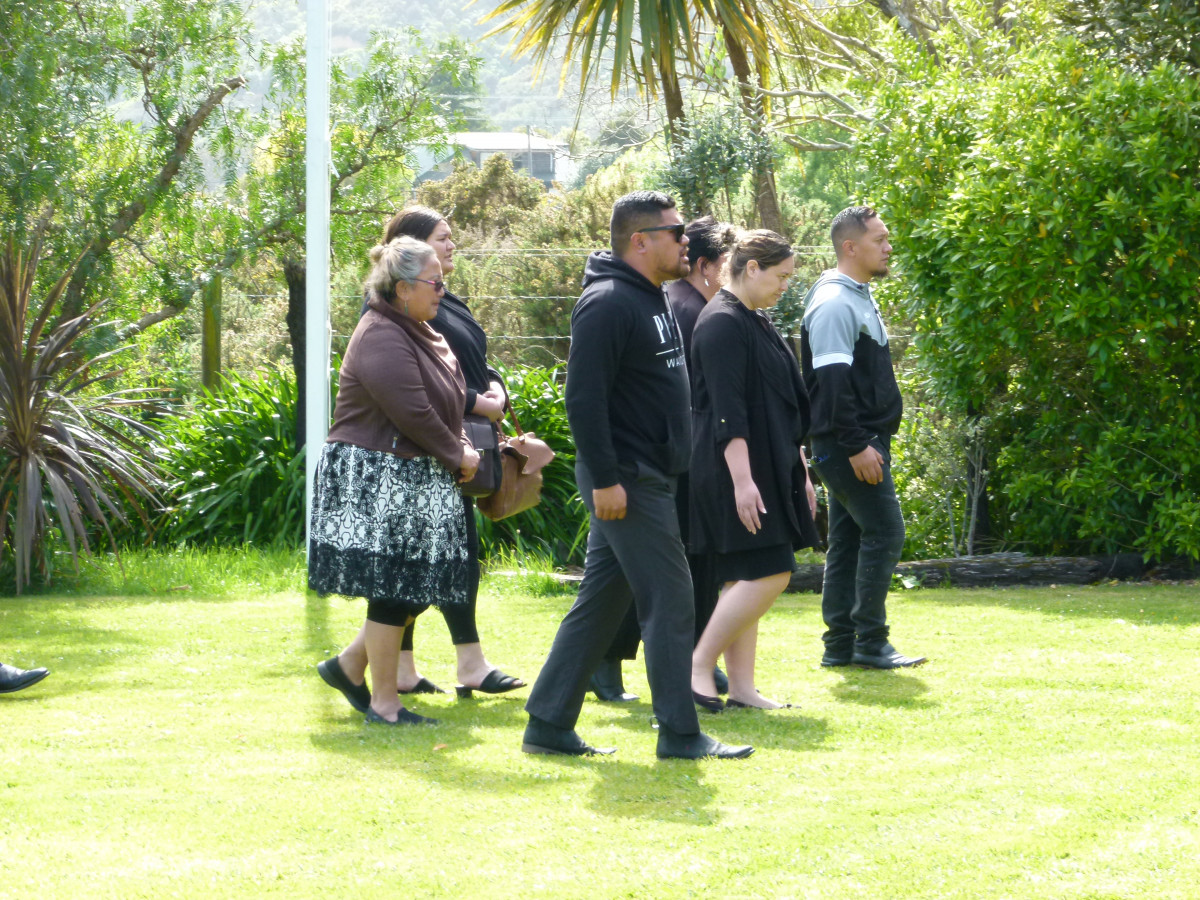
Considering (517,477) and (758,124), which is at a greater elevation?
(758,124)

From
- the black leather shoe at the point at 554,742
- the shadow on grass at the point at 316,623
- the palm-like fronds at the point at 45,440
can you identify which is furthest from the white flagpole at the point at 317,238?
the black leather shoe at the point at 554,742

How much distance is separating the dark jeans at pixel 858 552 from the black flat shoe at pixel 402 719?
2055mm

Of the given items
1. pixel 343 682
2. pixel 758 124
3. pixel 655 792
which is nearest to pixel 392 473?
pixel 343 682

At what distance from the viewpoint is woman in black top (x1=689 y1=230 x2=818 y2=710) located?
546cm

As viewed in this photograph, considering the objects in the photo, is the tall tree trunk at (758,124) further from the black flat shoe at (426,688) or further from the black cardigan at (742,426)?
the black flat shoe at (426,688)

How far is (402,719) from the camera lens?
17.7 feet

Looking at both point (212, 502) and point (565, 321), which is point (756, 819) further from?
point (565, 321)

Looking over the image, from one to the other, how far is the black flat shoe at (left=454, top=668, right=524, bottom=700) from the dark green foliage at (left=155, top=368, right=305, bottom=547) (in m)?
5.03

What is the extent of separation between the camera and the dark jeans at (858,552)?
625 cm

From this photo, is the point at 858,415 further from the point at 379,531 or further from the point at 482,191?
the point at 482,191

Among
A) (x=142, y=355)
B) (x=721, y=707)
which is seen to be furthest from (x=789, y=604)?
(x=142, y=355)

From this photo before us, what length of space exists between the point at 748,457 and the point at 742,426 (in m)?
0.12

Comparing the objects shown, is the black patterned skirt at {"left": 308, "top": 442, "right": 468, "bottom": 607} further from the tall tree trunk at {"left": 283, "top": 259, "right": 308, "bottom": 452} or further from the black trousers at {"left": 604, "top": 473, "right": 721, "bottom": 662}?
the tall tree trunk at {"left": 283, "top": 259, "right": 308, "bottom": 452}

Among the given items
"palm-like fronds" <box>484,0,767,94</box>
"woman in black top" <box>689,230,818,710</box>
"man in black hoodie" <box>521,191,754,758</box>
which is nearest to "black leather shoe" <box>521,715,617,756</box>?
"man in black hoodie" <box>521,191,754,758</box>
